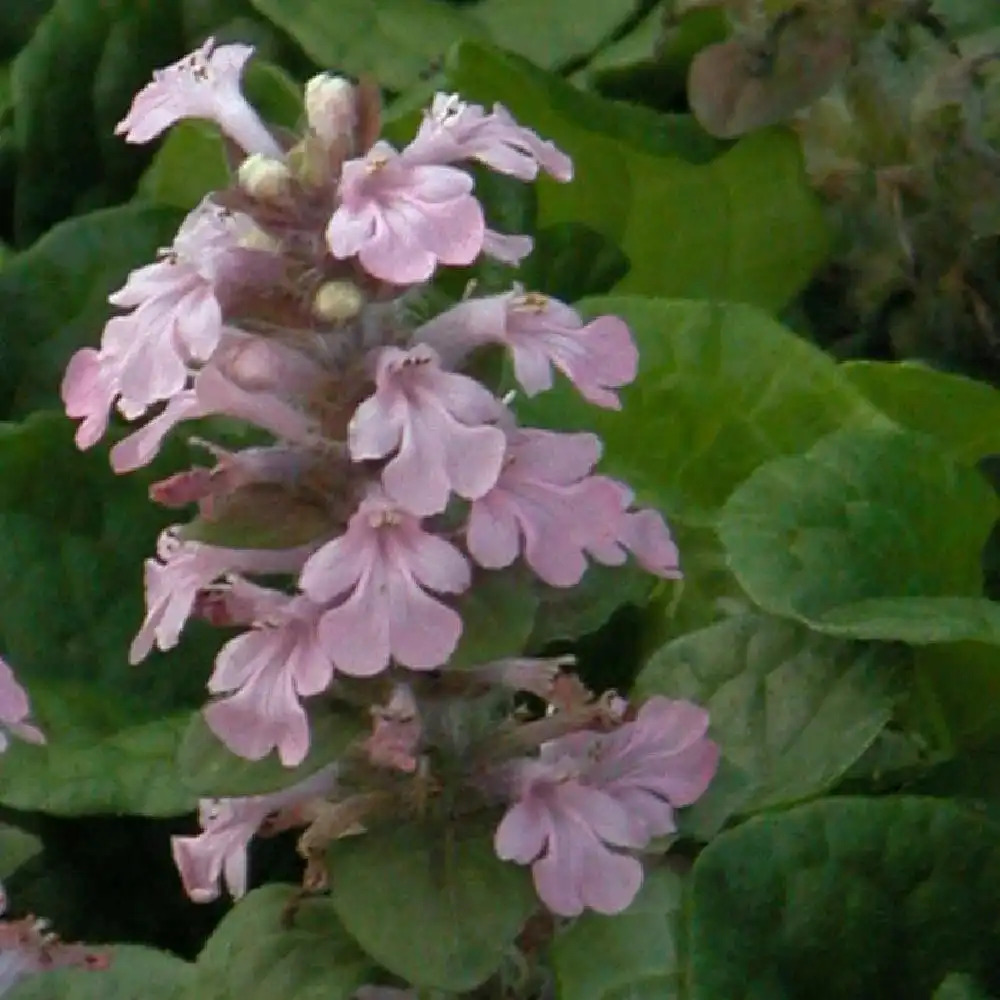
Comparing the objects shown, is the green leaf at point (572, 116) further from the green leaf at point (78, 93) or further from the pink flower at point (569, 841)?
the pink flower at point (569, 841)

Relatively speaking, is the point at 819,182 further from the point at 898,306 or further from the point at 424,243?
the point at 424,243

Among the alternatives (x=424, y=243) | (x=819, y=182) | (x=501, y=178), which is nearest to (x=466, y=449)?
(x=424, y=243)

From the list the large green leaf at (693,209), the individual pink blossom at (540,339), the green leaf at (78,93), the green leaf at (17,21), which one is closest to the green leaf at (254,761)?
the individual pink blossom at (540,339)

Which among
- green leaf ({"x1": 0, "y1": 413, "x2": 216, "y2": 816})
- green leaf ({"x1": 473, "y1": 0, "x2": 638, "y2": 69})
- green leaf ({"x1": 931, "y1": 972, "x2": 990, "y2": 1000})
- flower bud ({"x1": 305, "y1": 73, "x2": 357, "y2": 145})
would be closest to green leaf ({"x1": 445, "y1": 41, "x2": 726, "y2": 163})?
green leaf ({"x1": 473, "y1": 0, "x2": 638, "y2": 69})

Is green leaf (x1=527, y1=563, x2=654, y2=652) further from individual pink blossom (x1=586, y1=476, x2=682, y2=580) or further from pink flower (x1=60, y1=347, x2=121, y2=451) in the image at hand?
pink flower (x1=60, y1=347, x2=121, y2=451)

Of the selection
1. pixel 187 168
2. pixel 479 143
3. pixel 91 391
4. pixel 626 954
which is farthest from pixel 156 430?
pixel 187 168
